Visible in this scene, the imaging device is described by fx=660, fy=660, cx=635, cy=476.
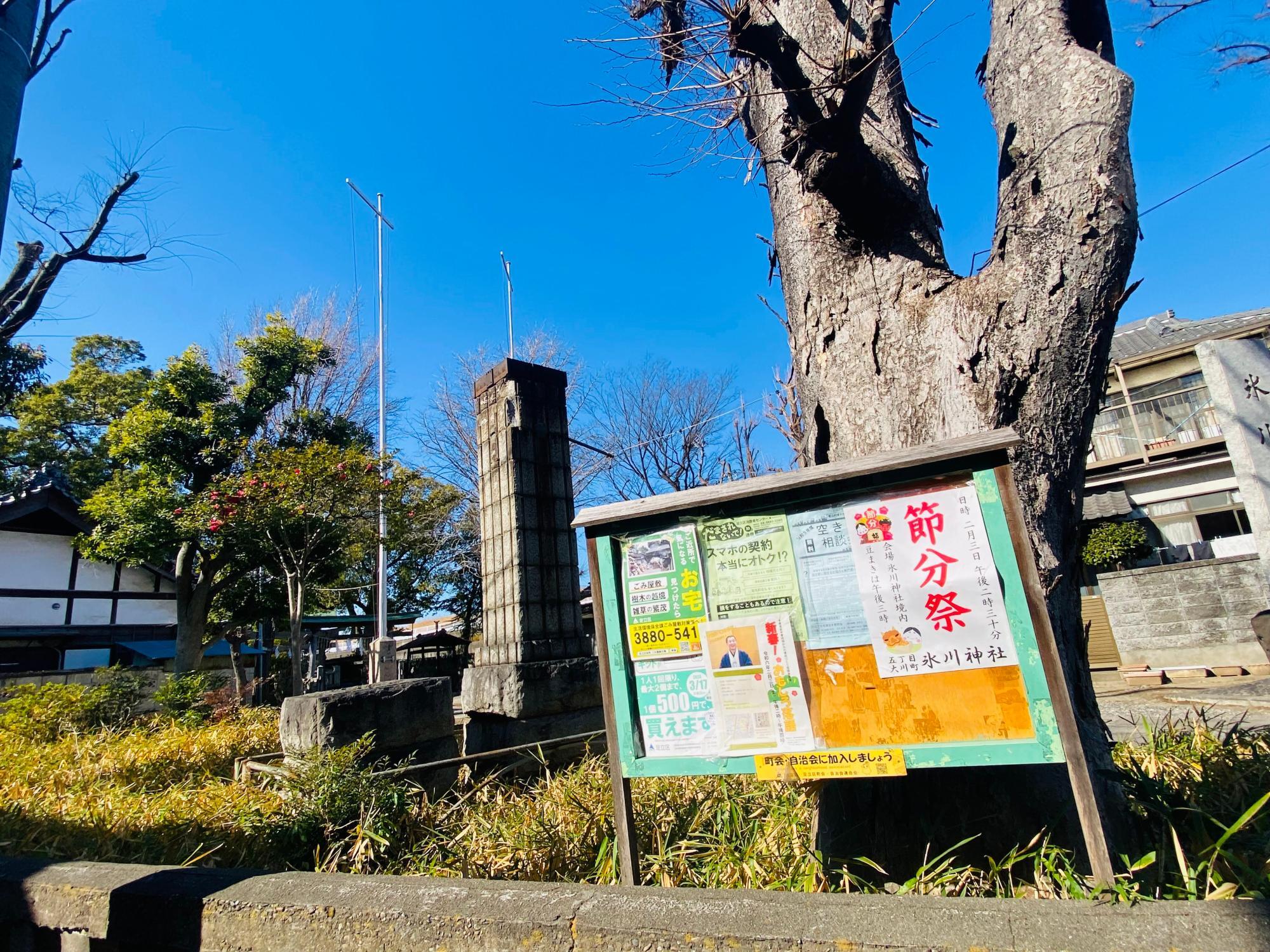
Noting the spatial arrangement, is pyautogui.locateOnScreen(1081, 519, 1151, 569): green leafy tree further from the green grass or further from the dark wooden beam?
the dark wooden beam

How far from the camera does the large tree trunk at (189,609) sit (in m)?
13.3

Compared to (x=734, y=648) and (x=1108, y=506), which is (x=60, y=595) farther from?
(x=1108, y=506)

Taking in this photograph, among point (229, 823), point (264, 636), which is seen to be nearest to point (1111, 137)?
point (229, 823)

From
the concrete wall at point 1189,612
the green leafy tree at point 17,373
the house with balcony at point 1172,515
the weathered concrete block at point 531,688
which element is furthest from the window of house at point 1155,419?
the green leafy tree at point 17,373

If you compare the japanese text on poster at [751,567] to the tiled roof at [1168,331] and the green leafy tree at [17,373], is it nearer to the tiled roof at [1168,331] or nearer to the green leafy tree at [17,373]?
the tiled roof at [1168,331]

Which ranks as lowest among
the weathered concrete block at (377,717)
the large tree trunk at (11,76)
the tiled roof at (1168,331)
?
the weathered concrete block at (377,717)

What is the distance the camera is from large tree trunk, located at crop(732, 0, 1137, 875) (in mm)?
2396

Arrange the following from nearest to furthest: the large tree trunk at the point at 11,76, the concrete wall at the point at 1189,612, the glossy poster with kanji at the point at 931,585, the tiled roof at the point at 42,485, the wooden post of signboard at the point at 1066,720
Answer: the wooden post of signboard at the point at 1066,720 → the glossy poster with kanji at the point at 931,585 → the large tree trunk at the point at 11,76 → the concrete wall at the point at 1189,612 → the tiled roof at the point at 42,485

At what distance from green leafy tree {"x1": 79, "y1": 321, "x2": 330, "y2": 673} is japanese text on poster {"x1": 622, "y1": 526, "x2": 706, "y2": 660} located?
12025mm

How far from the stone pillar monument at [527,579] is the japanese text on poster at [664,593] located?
2986mm

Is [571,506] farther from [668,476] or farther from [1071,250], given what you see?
[668,476]

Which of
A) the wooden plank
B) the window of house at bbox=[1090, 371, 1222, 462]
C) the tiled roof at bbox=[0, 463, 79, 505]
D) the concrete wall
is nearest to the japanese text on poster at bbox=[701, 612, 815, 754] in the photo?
the concrete wall

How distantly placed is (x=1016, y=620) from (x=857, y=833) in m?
1.14

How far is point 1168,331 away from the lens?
756 inches
